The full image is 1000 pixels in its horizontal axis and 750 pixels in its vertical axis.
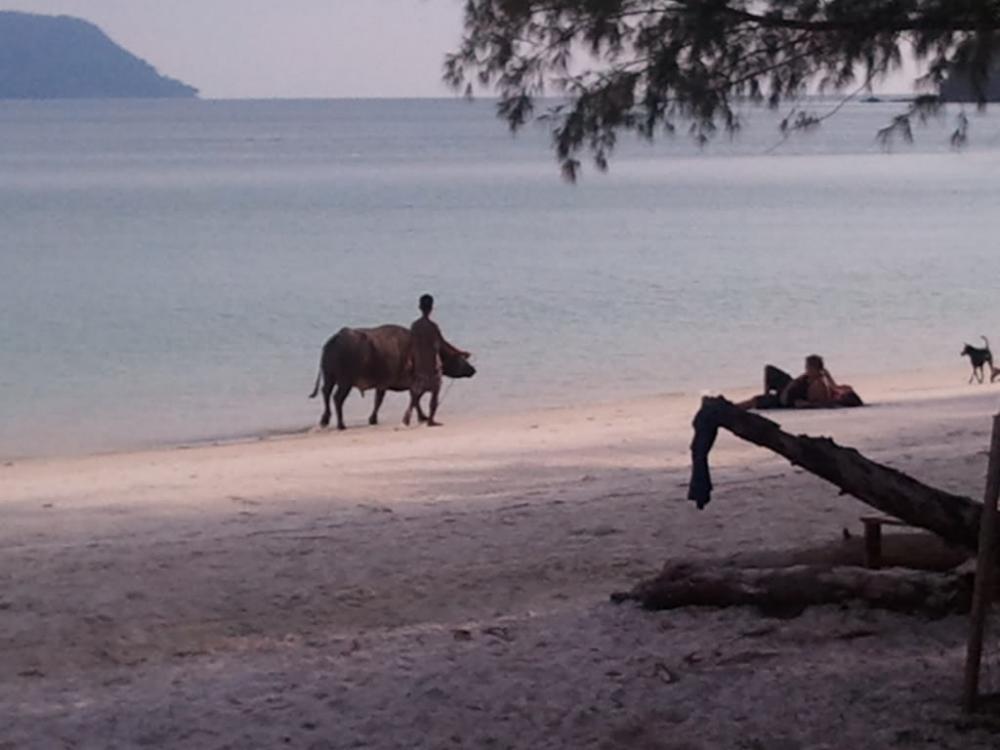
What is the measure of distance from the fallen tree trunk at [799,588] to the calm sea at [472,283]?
5.99 ft

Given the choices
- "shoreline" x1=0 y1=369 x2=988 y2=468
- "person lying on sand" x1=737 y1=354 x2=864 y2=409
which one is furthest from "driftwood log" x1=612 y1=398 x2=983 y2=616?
"shoreline" x1=0 y1=369 x2=988 y2=468

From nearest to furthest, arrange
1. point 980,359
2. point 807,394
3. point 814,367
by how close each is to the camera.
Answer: point 807,394 → point 814,367 → point 980,359

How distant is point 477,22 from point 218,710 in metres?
2.85

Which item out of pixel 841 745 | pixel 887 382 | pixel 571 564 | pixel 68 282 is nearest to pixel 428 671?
pixel 841 745

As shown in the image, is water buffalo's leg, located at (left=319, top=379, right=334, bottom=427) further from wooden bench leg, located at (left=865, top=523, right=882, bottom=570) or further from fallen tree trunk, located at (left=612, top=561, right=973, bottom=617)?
wooden bench leg, located at (left=865, top=523, right=882, bottom=570)

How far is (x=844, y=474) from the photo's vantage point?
631cm

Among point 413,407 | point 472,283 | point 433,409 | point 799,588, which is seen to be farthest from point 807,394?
point 472,283

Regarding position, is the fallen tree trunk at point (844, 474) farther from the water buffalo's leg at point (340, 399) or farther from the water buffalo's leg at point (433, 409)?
the water buffalo's leg at point (340, 399)

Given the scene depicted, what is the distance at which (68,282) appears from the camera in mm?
43312

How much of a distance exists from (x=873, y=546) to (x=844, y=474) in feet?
3.94

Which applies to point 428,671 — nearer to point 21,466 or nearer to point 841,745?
point 841,745

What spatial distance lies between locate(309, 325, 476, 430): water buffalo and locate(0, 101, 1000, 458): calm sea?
2.58 metres

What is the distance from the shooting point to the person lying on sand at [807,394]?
687 inches

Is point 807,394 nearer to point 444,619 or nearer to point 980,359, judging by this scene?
point 980,359
